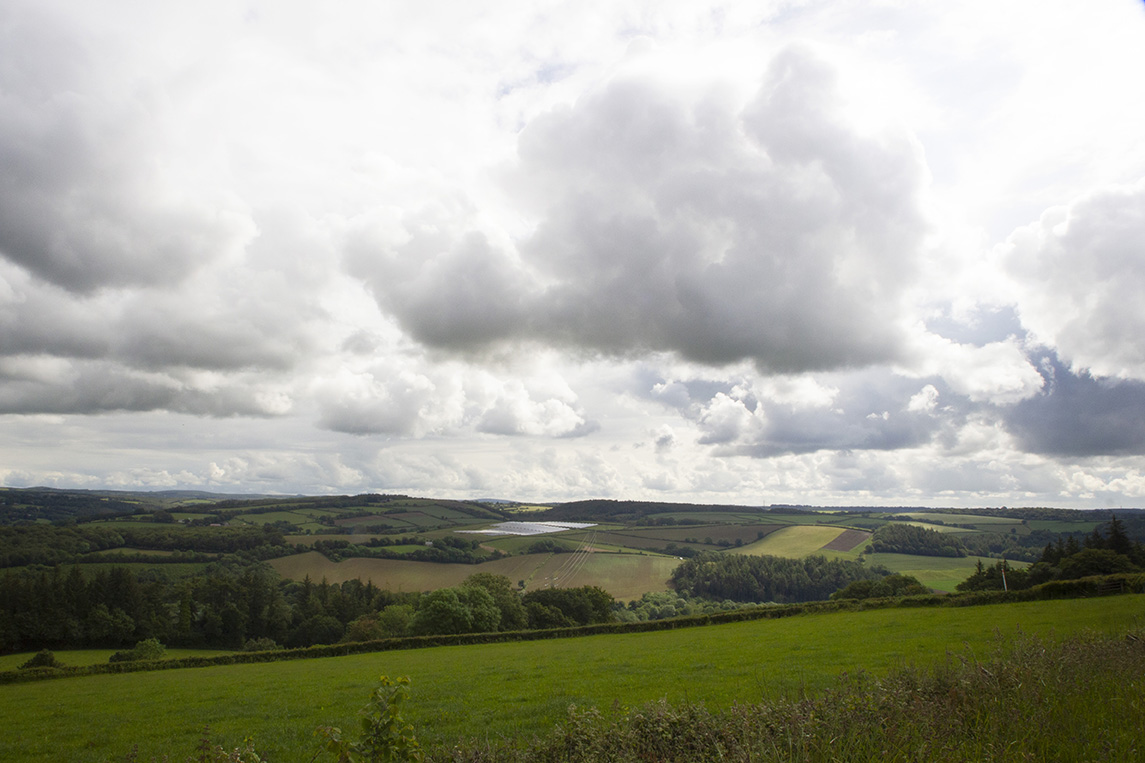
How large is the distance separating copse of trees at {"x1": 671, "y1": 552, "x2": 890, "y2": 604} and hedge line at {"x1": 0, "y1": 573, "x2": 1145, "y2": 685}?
242 ft

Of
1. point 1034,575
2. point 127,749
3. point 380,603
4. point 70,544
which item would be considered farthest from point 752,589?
point 70,544

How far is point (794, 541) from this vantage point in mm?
163875

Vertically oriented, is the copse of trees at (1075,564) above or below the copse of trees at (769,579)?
above

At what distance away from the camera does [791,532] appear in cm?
17675

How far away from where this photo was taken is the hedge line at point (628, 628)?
4306 centimetres

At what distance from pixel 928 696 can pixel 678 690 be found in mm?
13279

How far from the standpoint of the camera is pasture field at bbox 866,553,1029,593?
108 m

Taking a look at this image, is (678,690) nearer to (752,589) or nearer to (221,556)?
(752,589)

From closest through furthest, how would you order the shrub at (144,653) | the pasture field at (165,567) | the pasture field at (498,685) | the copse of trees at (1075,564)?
the pasture field at (498,685)
the copse of trees at (1075,564)
the shrub at (144,653)
the pasture field at (165,567)

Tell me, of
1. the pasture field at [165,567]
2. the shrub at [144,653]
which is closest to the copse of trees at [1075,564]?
the shrub at [144,653]

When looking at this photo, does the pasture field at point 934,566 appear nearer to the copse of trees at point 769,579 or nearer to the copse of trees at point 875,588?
the copse of trees at point 769,579

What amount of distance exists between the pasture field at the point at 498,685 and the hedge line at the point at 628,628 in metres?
2.58

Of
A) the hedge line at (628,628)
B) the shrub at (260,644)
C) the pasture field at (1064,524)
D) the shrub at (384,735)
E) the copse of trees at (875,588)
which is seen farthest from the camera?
the pasture field at (1064,524)

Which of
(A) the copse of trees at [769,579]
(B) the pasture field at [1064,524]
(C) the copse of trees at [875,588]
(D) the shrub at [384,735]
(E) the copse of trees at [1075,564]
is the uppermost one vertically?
(D) the shrub at [384,735]
